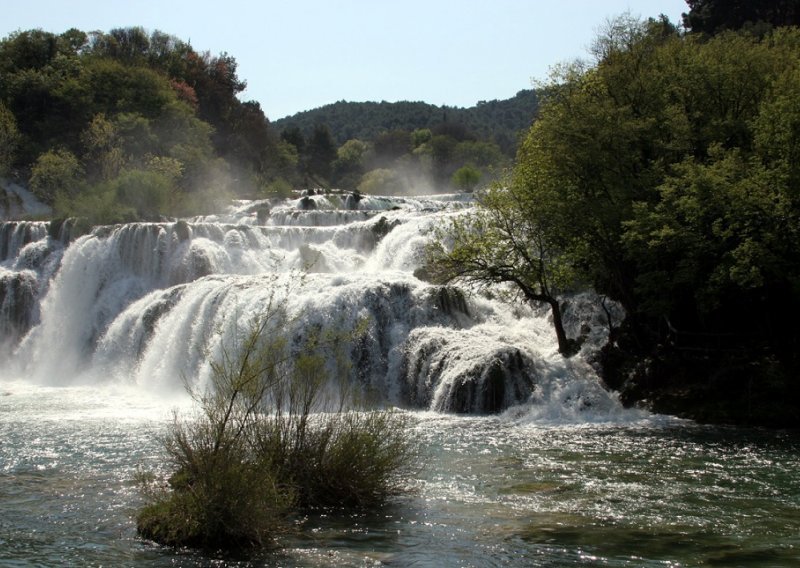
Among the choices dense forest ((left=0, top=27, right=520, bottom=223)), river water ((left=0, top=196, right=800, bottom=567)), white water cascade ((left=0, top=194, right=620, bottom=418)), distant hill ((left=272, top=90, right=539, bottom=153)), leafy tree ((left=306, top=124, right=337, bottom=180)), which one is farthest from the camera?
distant hill ((left=272, top=90, right=539, bottom=153))

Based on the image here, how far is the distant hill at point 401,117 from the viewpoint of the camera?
16188 cm

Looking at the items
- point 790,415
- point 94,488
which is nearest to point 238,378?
point 94,488

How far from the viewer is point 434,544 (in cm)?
1212

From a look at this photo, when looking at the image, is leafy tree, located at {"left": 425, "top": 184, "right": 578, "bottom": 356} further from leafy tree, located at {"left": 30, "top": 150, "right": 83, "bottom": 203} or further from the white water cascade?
leafy tree, located at {"left": 30, "top": 150, "right": 83, "bottom": 203}

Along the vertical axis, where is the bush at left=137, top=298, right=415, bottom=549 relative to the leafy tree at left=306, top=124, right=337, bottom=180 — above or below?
below

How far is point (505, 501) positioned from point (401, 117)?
157 meters

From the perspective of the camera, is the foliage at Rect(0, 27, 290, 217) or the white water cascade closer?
the white water cascade

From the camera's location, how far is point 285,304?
1778 cm

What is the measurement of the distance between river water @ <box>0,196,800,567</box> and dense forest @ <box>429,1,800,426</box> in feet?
5.01

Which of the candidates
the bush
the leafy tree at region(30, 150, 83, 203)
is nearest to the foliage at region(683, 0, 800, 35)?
the leafy tree at region(30, 150, 83, 203)

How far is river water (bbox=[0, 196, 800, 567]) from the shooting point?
40.0ft

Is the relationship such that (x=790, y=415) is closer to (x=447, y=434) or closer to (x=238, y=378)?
(x=447, y=434)

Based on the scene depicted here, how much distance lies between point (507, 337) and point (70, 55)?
54.9 metres

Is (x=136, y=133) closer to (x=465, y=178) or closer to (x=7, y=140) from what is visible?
(x=7, y=140)
